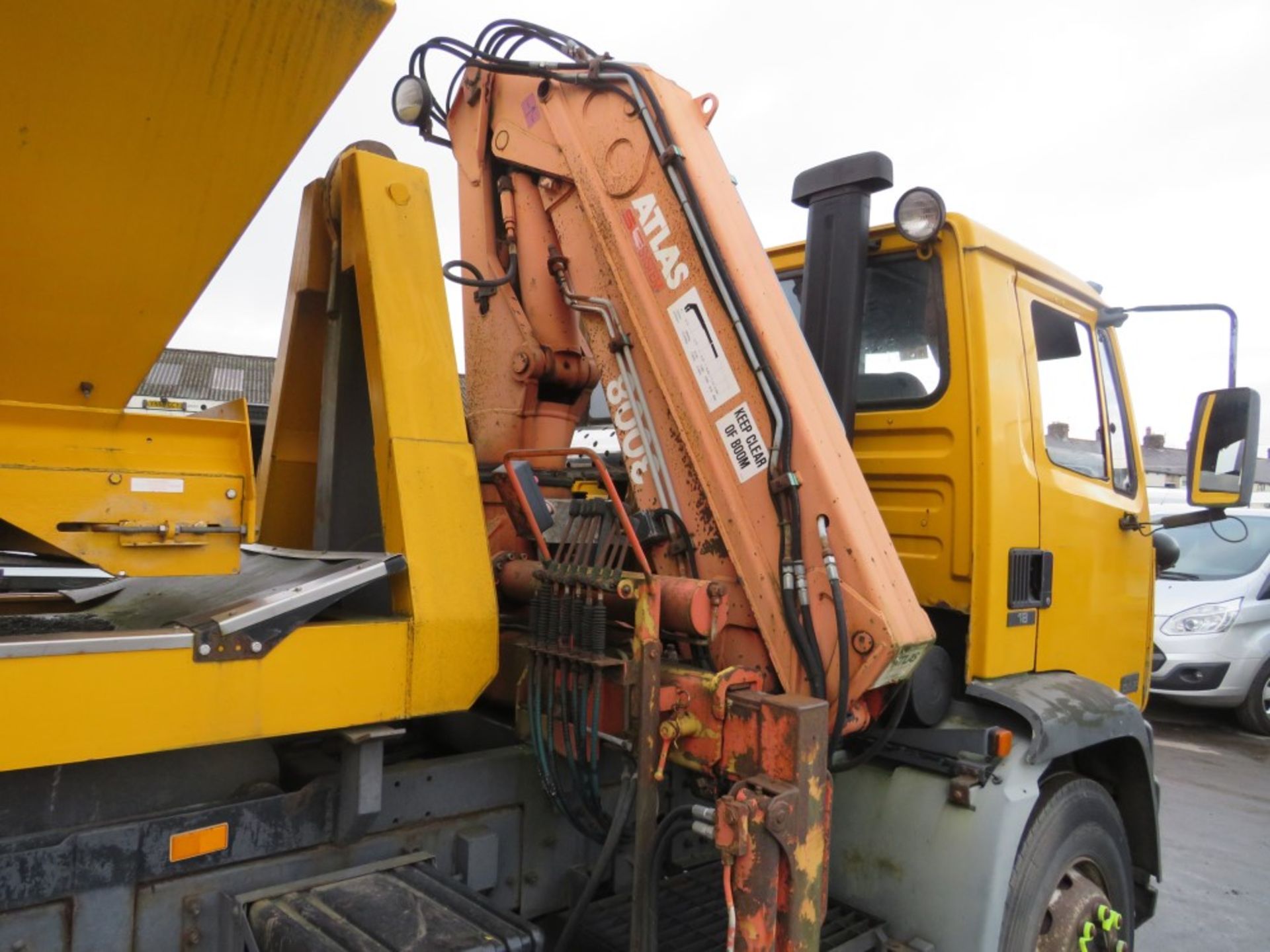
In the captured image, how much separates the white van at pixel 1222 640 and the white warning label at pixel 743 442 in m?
6.79

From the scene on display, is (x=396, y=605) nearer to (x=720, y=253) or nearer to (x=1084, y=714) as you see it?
(x=720, y=253)

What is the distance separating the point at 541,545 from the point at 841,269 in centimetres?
132

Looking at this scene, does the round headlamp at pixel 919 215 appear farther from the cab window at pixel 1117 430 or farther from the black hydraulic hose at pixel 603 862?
the black hydraulic hose at pixel 603 862

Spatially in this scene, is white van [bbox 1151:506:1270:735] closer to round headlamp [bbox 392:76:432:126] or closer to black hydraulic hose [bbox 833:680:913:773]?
black hydraulic hose [bbox 833:680:913:773]

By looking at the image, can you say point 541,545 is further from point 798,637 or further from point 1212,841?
point 1212,841

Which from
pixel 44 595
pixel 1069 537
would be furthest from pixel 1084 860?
pixel 44 595

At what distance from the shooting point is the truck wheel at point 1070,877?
8.45ft

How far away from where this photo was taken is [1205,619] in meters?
7.91

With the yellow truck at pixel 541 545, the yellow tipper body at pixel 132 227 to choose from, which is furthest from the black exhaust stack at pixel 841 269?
the yellow tipper body at pixel 132 227

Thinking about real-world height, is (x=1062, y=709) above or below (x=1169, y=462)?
below

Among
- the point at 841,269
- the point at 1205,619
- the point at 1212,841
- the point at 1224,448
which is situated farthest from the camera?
the point at 1205,619

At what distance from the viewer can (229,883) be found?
177 cm

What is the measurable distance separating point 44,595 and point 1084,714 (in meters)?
2.90

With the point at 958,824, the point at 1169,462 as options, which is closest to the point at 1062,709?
the point at 958,824
